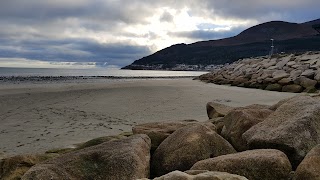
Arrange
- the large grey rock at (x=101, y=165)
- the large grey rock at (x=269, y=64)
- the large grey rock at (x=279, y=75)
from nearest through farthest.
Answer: the large grey rock at (x=101, y=165), the large grey rock at (x=279, y=75), the large grey rock at (x=269, y=64)

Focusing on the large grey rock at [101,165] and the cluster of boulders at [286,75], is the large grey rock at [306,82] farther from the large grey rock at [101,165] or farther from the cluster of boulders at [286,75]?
the large grey rock at [101,165]

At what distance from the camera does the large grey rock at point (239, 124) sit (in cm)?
548

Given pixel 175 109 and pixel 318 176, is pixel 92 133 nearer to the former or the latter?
pixel 175 109

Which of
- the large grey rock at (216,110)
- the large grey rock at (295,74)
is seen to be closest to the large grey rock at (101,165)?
the large grey rock at (216,110)

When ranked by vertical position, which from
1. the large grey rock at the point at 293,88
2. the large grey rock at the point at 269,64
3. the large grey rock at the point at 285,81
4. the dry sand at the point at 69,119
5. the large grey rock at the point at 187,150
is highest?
the large grey rock at the point at 269,64

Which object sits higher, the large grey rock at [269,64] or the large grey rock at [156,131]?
the large grey rock at [269,64]

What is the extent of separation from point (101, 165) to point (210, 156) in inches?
60.2

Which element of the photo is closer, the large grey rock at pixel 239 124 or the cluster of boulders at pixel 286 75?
the large grey rock at pixel 239 124

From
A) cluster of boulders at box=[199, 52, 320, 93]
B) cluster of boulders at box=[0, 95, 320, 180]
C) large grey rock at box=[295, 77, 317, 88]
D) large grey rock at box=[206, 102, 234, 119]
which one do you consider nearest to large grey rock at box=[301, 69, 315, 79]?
cluster of boulders at box=[199, 52, 320, 93]

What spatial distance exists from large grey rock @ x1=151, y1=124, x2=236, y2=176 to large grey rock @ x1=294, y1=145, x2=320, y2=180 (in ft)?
4.41

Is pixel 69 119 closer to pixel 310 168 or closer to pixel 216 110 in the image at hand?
pixel 216 110

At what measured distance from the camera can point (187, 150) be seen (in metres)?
4.78

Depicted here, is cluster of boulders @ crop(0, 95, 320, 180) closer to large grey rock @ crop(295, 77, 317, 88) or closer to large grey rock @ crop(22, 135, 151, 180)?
large grey rock @ crop(22, 135, 151, 180)

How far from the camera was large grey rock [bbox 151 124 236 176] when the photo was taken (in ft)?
15.5
